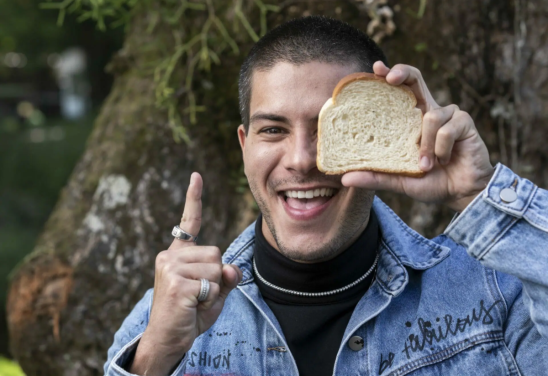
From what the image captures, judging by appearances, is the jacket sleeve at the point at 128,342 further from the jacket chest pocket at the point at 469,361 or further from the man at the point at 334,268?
the jacket chest pocket at the point at 469,361

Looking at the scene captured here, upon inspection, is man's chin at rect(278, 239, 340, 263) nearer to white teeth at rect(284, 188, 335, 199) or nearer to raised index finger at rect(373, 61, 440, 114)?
white teeth at rect(284, 188, 335, 199)

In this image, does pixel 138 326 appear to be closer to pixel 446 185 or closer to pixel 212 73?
pixel 446 185

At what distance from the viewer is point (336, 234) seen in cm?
217

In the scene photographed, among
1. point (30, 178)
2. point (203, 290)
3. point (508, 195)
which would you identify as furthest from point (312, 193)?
point (30, 178)

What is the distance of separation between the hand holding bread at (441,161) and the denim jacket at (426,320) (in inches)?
2.3

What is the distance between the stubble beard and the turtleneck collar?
0.04 meters

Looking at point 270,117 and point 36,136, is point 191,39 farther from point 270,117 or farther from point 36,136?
point 36,136

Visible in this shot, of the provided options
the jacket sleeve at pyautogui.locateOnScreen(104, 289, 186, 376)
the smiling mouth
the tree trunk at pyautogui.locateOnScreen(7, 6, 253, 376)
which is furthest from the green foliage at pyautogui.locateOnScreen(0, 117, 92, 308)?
the smiling mouth

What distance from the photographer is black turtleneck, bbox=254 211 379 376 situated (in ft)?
7.18

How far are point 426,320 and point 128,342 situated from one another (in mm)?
1122

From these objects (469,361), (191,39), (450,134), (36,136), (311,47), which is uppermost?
(36,136)

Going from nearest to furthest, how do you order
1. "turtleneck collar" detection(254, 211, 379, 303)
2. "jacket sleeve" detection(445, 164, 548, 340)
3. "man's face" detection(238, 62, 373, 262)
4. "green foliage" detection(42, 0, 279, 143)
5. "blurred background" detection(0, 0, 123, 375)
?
"jacket sleeve" detection(445, 164, 548, 340) → "man's face" detection(238, 62, 373, 262) → "turtleneck collar" detection(254, 211, 379, 303) → "green foliage" detection(42, 0, 279, 143) → "blurred background" detection(0, 0, 123, 375)

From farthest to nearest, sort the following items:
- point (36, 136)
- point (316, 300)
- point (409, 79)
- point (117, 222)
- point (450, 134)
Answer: point (36, 136)
point (117, 222)
point (316, 300)
point (409, 79)
point (450, 134)

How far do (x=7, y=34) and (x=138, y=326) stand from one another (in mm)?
11807
